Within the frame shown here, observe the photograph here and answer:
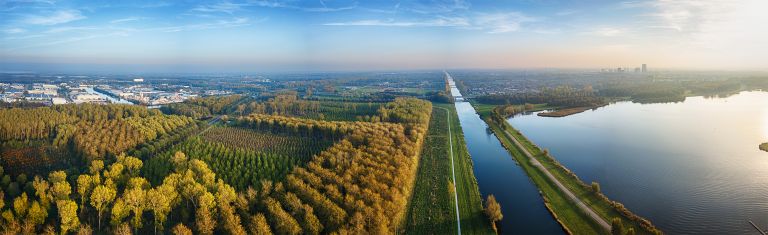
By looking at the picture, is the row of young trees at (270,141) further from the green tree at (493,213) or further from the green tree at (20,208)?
the green tree at (20,208)

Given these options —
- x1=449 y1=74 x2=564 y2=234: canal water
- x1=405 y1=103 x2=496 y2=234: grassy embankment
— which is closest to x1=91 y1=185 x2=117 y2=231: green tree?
x1=405 y1=103 x2=496 y2=234: grassy embankment

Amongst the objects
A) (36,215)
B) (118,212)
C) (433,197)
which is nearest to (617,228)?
(433,197)

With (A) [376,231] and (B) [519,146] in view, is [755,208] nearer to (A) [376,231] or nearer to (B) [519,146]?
(B) [519,146]

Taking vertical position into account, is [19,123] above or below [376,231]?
above

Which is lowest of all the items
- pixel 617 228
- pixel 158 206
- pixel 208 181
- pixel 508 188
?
pixel 508 188

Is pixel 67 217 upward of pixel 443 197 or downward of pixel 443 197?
upward

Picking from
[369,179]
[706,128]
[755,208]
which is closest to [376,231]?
[369,179]

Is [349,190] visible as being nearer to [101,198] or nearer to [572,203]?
[101,198]
